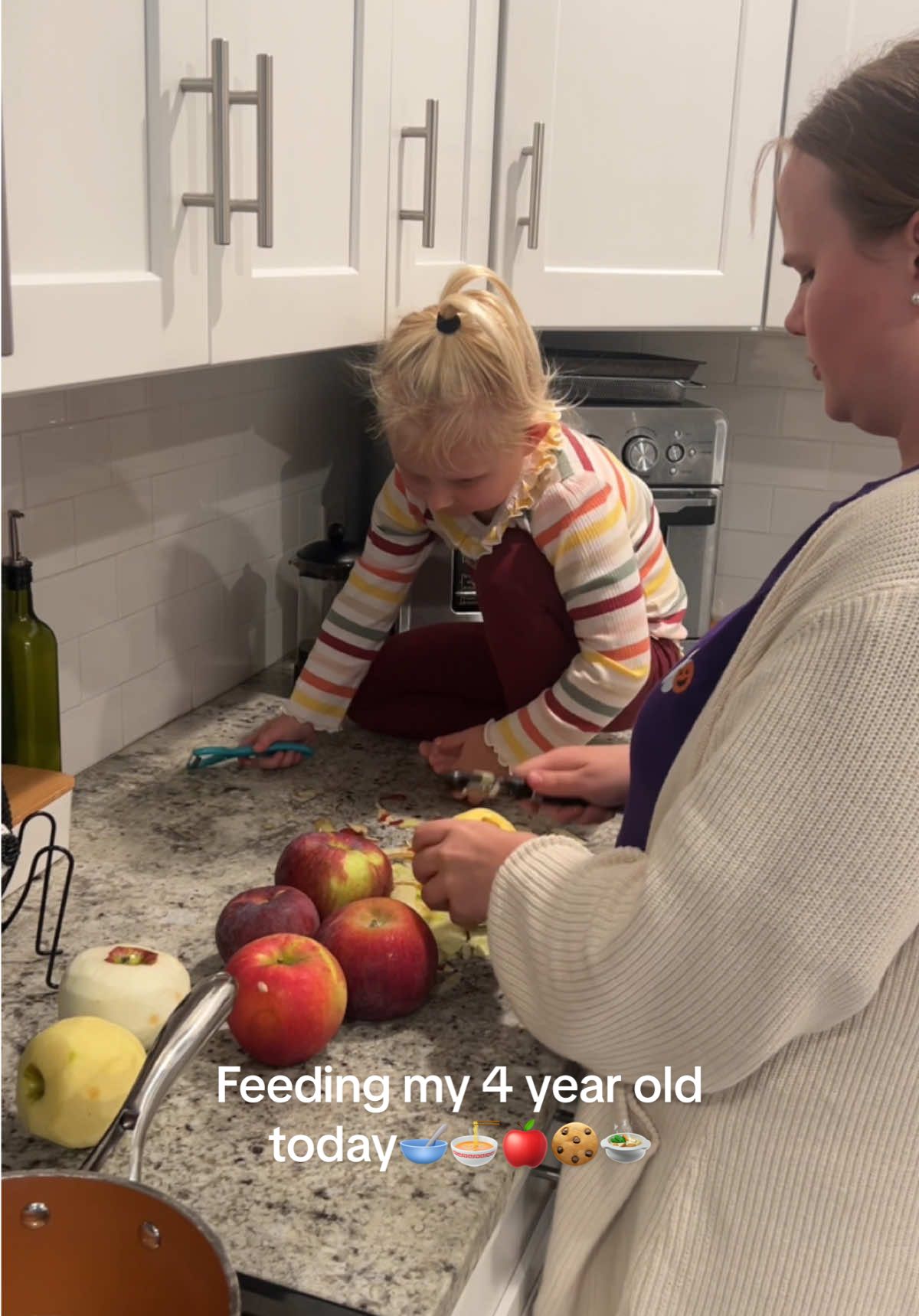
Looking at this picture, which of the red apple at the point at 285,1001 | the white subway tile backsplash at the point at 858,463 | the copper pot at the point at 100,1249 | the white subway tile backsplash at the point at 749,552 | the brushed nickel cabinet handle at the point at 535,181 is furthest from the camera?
the white subway tile backsplash at the point at 749,552

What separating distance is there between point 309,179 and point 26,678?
571 millimetres

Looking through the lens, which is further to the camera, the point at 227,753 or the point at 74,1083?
the point at 227,753

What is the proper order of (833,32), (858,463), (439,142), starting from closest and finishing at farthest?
(439,142) < (833,32) < (858,463)

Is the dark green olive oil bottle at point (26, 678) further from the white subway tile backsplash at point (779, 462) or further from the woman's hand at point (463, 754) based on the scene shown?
the white subway tile backsplash at point (779, 462)

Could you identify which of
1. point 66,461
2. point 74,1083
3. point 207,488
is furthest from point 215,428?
point 74,1083

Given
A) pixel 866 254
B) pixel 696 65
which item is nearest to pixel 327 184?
pixel 866 254

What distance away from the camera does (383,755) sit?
1.61 m

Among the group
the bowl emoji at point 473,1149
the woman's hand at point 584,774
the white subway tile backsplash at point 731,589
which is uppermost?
the woman's hand at point 584,774

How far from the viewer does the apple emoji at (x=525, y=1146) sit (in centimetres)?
86

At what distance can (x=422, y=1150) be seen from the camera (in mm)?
846

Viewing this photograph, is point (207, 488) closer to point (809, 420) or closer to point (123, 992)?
point (123, 992)

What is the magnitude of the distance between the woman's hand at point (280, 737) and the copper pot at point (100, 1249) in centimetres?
83

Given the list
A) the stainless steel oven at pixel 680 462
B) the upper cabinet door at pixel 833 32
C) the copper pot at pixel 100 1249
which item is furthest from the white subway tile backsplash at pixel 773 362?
the copper pot at pixel 100 1249

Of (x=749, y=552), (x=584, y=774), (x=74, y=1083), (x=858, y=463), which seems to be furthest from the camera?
(x=749, y=552)
